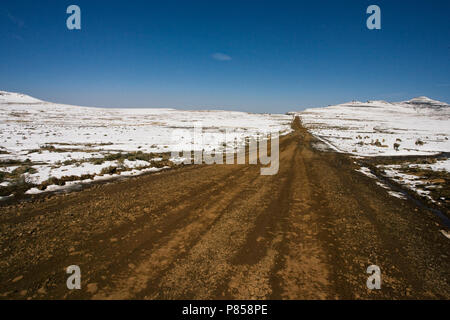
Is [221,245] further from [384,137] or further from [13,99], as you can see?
[13,99]

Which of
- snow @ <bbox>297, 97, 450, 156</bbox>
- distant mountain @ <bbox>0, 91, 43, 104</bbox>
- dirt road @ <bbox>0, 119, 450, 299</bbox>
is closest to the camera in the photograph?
dirt road @ <bbox>0, 119, 450, 299</bbox>

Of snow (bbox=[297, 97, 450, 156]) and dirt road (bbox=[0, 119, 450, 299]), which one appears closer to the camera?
dirt road (bbox=[0, 119, 450, 299])

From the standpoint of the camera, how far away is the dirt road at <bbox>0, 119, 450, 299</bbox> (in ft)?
11.0

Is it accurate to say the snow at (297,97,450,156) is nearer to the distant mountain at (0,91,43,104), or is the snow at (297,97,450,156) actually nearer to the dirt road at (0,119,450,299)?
the dirt road at (0,119,450,299)

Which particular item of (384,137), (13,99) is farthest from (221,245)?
(13,99)

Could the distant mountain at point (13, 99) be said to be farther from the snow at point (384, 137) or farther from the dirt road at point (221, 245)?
the dirt road at point (221, 245)

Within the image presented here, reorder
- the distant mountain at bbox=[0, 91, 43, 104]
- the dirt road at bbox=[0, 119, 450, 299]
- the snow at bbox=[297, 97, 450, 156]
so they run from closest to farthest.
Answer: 1. the dirt road at bbox=[0, 119, 450, 299]
2. the snow at bbox=[297, 97, 450, 156]
3. the distant mountain at bbox=[0, 91, 43, 104]

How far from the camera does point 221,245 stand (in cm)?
448

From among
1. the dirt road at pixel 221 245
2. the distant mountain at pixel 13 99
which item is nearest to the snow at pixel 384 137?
the dirt road at pixel 221 245

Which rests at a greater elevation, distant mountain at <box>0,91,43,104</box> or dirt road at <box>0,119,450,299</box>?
distant mountain at <box>0,91,43,104</box>

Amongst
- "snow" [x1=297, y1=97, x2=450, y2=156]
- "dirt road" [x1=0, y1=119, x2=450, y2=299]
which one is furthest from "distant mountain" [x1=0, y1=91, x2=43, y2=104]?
"dirt road" [x1=0, y1=119, x2=450, y2=299]

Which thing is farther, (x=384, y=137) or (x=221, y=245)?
(x=384, y=137)
